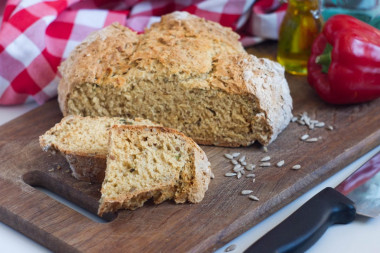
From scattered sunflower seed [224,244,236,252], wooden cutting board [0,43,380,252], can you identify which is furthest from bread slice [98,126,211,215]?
scattered sunflower seed [224,244,236,252]

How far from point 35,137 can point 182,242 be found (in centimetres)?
164

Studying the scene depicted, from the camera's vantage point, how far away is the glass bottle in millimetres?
4953

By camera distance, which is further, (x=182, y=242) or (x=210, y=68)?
(x=210, y=68)

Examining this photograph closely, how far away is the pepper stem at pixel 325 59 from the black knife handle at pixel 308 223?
156 centimetres

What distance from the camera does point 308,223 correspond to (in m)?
3.09

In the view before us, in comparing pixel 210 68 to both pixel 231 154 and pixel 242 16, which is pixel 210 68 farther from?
pixel 242 16

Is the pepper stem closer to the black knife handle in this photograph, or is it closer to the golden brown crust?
the golden brown crust

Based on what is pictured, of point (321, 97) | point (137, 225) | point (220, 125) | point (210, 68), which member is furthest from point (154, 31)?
point (137, 225)

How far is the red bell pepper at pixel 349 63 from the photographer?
4449 mm

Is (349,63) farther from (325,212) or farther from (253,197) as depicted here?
(325,212)

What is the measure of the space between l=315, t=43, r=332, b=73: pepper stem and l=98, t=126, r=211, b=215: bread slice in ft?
5.10

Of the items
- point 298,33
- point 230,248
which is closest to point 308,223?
point 230,248

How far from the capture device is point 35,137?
169 inches

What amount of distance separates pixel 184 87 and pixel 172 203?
916 mm
